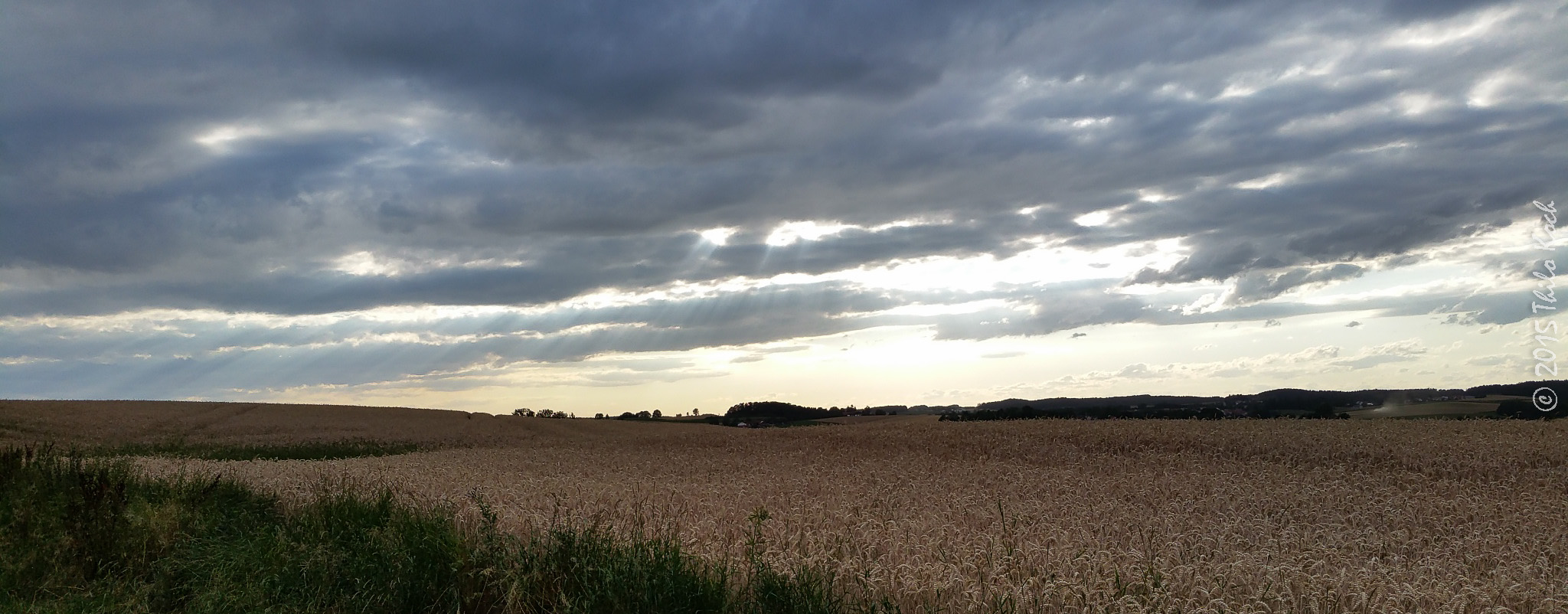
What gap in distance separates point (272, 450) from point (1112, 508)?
30540mm

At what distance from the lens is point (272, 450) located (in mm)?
30688

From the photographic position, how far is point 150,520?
9.91 metres

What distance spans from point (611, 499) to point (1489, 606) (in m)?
7.76

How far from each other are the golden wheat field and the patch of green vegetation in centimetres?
902

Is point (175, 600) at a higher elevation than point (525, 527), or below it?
below

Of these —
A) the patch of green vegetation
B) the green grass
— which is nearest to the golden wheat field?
the green grass

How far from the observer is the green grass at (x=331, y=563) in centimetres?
637

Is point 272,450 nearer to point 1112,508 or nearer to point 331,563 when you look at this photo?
point 331,563

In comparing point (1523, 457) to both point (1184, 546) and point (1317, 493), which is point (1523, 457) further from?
point (1184, 546)

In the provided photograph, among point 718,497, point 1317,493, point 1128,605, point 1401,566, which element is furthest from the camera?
point 1317,493

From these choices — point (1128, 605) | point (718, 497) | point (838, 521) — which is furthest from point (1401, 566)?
point (718, 497)

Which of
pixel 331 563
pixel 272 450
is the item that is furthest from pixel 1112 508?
pixel 272 450

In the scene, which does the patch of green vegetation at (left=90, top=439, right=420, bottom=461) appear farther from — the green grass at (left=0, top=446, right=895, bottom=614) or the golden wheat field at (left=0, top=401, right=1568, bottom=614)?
the green grass at (left=0, top=446, right=895, bottom=614)

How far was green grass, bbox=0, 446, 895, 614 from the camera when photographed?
251 inches
